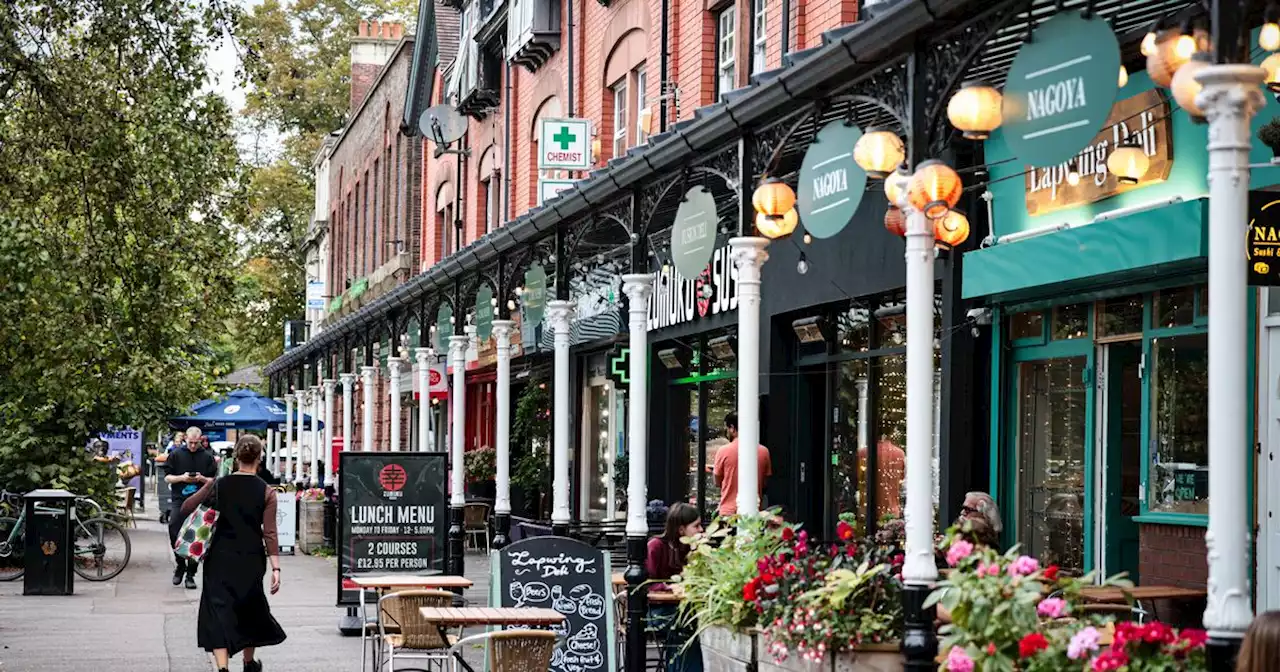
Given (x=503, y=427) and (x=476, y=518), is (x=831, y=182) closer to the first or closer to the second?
(x=503, y=427)

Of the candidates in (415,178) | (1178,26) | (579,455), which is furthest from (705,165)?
(415,178)

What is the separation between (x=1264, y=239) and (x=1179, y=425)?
8.76ft

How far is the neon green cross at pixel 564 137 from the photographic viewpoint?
79.7 ft

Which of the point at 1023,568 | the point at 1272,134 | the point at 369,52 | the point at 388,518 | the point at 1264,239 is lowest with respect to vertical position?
the point at 388,518

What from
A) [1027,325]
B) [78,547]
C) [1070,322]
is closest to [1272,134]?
[1070,322]

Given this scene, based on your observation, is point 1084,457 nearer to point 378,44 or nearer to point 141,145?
point 141,145

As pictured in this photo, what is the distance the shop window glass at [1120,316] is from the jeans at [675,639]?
3.71 m

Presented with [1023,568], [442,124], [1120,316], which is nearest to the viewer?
[1023,568]

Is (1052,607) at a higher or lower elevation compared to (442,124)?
lower

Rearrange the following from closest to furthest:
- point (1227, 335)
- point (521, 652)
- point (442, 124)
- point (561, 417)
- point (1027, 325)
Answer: point (1227, 335) < point (521, 652) < point (1027, 325) < point (561, 417) < point (442, 124)

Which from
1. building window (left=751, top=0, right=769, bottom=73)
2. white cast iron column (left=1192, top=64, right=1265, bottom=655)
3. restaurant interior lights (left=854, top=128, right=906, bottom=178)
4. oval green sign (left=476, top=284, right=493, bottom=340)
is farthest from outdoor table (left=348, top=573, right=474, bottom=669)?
white cast iron column (left=1192, top=64, right=1265, bottom=655)

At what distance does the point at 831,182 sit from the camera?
941cm

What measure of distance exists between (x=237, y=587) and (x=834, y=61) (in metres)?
5.54

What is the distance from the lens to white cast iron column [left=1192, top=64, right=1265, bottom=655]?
609 centimetres
